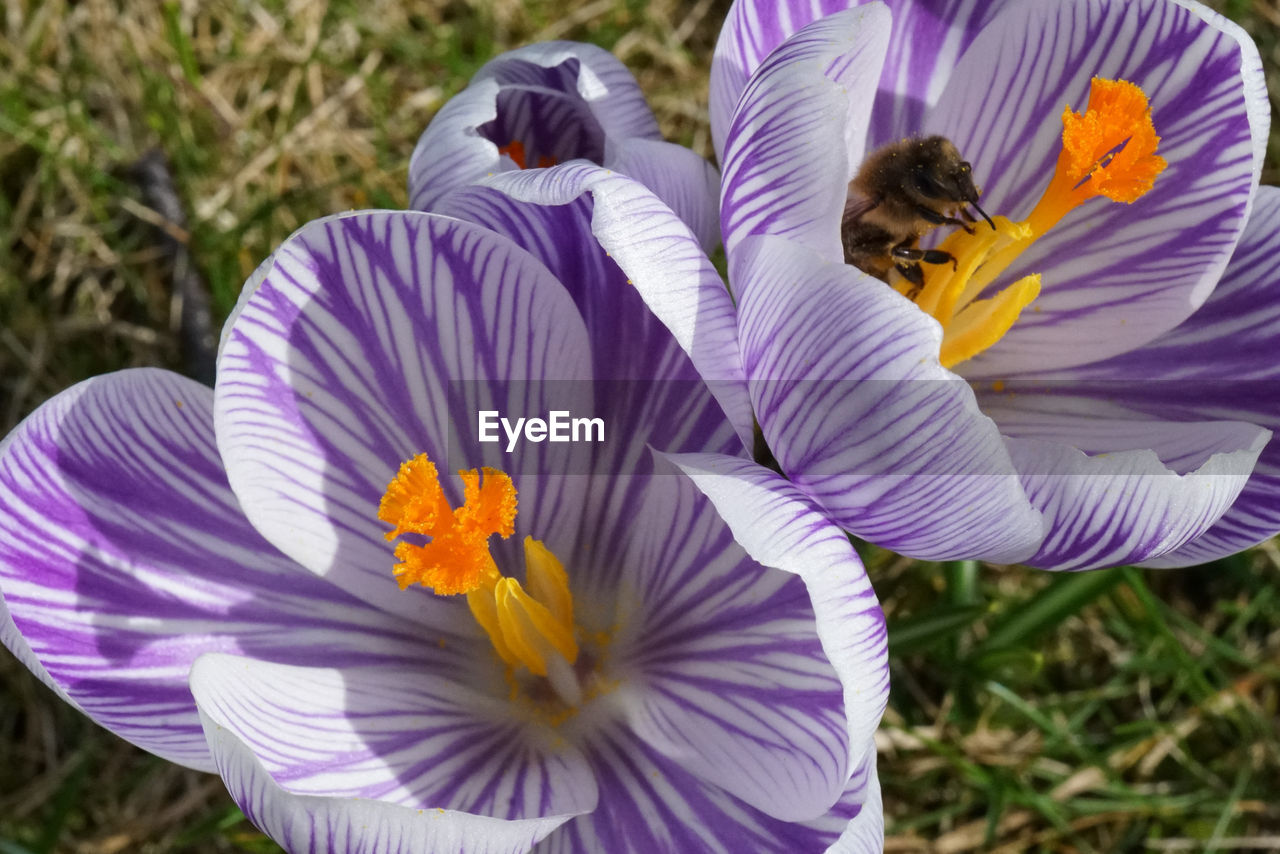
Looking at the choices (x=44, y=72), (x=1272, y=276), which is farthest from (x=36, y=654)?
(x=44, y=72)

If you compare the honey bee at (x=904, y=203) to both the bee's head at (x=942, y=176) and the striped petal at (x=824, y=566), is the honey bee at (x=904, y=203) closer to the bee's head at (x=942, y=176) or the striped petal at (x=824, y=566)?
the bee's head at (x=942, y=176)

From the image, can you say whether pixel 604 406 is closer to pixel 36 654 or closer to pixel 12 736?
pixel 36 654

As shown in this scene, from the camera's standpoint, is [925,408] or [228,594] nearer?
[925,408]

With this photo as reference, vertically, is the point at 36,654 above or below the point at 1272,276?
below

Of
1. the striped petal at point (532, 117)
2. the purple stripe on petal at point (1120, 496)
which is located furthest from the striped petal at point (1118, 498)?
the striped petal at point (532, 117)

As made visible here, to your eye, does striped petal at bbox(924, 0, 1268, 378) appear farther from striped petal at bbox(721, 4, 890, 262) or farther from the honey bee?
striped petal at bbox(721, 4, 890, 262)

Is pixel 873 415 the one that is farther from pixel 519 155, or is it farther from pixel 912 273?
pixel 519 155
